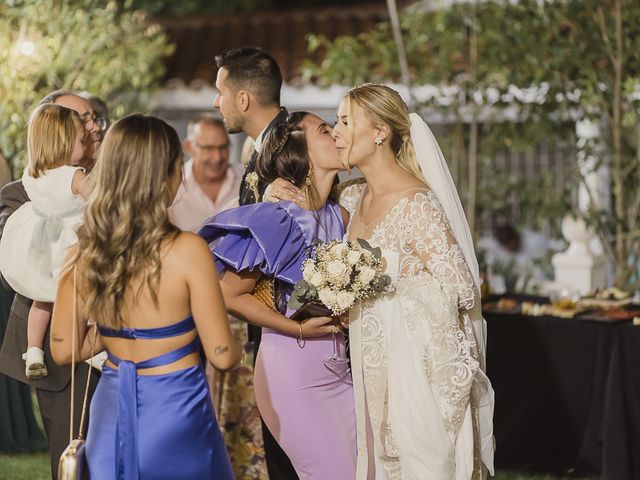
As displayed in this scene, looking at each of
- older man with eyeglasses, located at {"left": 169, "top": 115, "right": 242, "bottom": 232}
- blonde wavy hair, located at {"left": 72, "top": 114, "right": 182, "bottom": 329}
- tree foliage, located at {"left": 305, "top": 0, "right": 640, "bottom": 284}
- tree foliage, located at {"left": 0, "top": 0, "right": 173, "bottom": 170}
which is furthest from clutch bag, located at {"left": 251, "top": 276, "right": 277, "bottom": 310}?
tree foliage, located at {"left": 305, "top": 0, "right": 640, "bottom": 284}

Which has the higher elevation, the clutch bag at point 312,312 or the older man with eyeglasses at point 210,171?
the older man with eyeglasses at point 210,171

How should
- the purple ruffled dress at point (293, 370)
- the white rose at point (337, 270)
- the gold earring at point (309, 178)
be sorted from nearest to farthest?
1. the white rose at point (337, 270)
2. the purple ruffled dress at point (293, 370)
3. the gold earring at point (309, 178)

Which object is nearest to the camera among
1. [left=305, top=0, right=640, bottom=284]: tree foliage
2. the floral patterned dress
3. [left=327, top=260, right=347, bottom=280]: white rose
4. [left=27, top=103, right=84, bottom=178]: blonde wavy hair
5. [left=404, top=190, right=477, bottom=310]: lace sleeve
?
[left=327, top=260, right=347, bottom=280]: white rose

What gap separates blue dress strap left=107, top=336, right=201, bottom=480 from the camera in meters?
3.45

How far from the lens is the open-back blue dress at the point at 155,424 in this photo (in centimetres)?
346

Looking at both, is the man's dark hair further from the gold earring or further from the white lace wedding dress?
the white lace wedding dress

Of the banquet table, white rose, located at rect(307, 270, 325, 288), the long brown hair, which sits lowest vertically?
the banquet table

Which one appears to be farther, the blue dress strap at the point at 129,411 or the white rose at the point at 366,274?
the white rose at the point at 366,274

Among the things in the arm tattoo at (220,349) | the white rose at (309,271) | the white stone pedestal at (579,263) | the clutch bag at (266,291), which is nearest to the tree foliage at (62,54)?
the white stone pedestal at (579,263)

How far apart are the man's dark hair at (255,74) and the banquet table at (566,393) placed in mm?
2456

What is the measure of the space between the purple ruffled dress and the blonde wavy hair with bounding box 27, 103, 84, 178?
649 millimetres

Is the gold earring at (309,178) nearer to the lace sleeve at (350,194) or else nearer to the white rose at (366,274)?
the lace sleeve at (350,194)

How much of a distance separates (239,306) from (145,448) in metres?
0.99

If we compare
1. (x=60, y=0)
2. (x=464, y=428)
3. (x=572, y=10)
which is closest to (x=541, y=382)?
(x=464, y=428)
